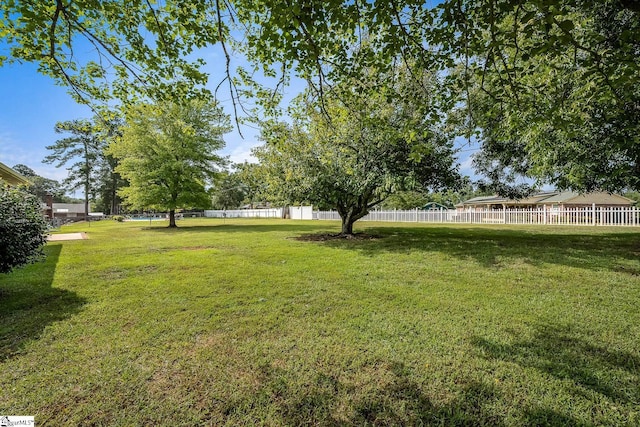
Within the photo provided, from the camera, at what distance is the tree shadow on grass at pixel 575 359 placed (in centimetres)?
227

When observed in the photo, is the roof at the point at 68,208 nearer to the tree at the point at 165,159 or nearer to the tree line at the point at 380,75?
the tree at the point at 165,159

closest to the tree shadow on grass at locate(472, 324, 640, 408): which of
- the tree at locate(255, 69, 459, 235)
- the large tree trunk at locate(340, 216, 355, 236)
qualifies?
the tree at locate(255, 69, 459, 235)

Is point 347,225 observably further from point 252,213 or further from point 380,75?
point 252,213

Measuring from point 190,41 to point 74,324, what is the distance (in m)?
4.16

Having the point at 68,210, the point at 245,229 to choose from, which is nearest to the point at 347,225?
the point at 245,229

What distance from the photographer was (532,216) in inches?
727

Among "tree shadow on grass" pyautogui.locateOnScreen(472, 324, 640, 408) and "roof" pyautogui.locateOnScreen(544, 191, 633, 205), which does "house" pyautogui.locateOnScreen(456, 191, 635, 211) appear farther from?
"tree shadow on grass" pyautogui.locateOnScreen(472, 324, 640, 408)

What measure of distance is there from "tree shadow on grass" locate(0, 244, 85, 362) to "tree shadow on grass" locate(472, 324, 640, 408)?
16.2ft

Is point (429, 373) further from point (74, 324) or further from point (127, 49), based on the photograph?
point (127, 49)

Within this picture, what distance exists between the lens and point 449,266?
6375mm

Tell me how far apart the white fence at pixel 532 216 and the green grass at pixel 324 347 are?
12.6m

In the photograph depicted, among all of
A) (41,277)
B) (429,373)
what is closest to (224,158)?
(41,277)

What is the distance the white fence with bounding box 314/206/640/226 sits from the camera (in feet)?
47.4

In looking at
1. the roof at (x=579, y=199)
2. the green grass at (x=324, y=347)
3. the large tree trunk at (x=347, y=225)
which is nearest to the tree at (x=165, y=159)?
the large tree trunk at (x=347, y=225)
